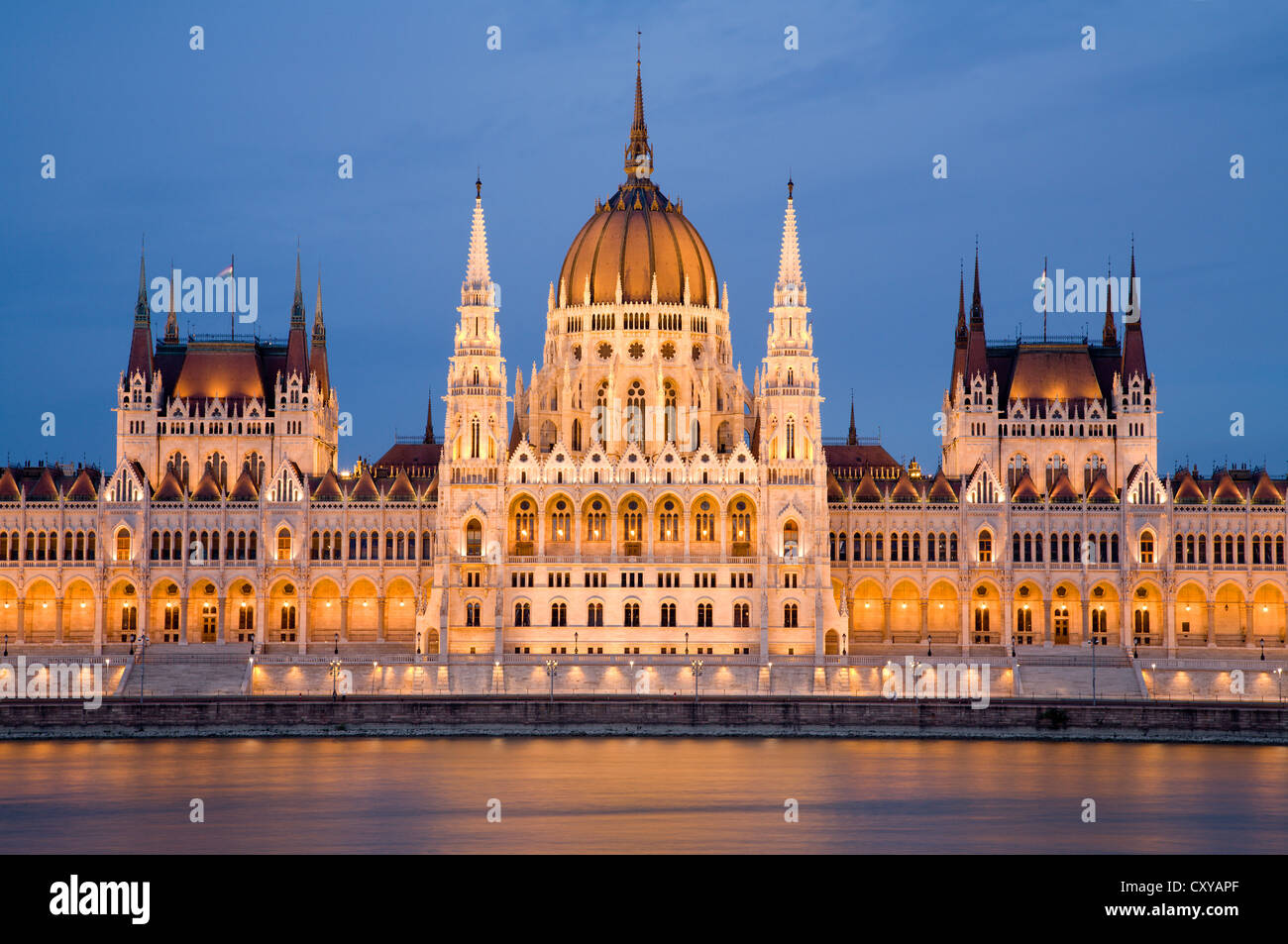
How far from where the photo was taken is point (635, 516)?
133m

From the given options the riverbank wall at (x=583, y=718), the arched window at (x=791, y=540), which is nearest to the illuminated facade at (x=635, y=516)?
the arched window at (x=791, y=540)

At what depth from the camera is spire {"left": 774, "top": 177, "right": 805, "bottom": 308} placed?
138 metres

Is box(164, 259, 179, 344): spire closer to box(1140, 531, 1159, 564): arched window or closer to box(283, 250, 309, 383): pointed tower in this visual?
box(283, 250, 309, 383): pointed tower

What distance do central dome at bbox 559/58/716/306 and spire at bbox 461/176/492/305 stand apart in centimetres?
909

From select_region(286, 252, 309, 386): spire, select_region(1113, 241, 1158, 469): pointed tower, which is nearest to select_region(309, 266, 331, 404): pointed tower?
select_region(286, 252, 309, 386): spire

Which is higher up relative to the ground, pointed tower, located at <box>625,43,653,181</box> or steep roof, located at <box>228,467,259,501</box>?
pointed tower, located at <box>625,43,653,181</box>

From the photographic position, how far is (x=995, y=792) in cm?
9038

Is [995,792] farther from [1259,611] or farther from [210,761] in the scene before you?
[1259,611]

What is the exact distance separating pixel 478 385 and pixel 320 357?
2615cm

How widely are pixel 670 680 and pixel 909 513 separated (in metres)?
25.4

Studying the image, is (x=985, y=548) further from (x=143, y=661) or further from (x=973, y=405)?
(x=143, y=661)
